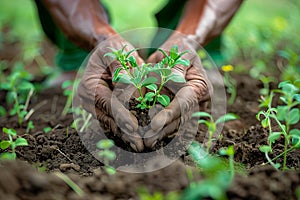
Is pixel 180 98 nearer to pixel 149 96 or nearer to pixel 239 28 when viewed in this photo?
pixel 149 96

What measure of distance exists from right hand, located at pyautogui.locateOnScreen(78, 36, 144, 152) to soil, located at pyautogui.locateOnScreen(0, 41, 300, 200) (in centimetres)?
13

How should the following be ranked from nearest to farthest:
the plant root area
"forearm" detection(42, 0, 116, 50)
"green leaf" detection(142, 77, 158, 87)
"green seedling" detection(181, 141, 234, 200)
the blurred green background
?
1. "green seedling" detection(181, 141, 234, 200)
2. the plant root area
3. "green leaf" detection(142, 77, 158, 87)
4. "forearm" detection(42, 0, 116, 50)
5. the blurred green background

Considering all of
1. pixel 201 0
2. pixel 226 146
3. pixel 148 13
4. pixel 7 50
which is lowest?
pixel 148 13

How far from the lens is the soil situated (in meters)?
1.12

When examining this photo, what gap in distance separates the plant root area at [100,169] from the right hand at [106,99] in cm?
13

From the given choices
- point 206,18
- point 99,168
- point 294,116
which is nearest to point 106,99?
point 99,168

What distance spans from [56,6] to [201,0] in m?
0.79

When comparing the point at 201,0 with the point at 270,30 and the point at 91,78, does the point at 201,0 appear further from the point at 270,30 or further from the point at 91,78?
the point at 270,30

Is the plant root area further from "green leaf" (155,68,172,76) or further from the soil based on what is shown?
"green leaf" (155,68,172,76)

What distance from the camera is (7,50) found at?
12.2ft

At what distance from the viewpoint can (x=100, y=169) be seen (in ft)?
4.88

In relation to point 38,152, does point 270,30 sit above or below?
below

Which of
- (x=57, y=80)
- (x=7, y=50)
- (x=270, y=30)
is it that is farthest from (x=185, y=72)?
(x=7, y=50)

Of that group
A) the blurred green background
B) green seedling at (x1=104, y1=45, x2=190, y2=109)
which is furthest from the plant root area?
the blurred green background
